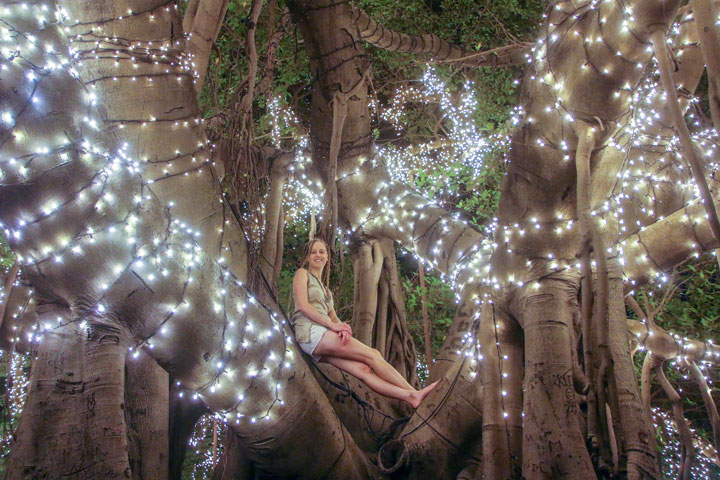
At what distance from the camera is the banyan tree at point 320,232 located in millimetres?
1552

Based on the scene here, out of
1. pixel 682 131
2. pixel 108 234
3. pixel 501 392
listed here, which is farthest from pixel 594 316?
pixel 108 234

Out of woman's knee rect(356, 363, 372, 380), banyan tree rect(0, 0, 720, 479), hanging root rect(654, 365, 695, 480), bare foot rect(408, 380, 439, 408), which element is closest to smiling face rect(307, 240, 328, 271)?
banyan tree rect(0, 0, 720, 479)

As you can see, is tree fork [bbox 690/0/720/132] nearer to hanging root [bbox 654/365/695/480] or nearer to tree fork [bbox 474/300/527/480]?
tree fork [bbox 474/300/527/480]

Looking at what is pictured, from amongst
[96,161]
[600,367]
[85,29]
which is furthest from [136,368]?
[600,367]

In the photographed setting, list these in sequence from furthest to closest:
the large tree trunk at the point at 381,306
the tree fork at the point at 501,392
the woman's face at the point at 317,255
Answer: the large tree trunk at the point at 381,306
the woman's face at the point at 317,255
the tree fork at the point at 501,392

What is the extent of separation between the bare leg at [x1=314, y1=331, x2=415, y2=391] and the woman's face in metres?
0.47

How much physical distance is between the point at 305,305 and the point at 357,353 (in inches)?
13.9

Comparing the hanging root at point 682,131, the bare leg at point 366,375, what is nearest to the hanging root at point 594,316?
the hanging root at point 682,131

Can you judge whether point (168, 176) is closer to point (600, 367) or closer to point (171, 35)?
point (171, 35)

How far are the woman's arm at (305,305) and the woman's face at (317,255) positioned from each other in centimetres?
12

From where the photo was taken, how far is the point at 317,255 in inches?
126

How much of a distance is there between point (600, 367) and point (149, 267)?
1307 millimetres

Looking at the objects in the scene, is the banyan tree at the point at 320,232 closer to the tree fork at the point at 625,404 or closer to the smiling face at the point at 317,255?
the tree fork at the point at 625,404

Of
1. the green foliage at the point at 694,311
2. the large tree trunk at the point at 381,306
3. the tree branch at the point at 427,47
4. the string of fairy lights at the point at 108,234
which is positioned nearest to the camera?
the string of fairy lights at the point at 108,234
